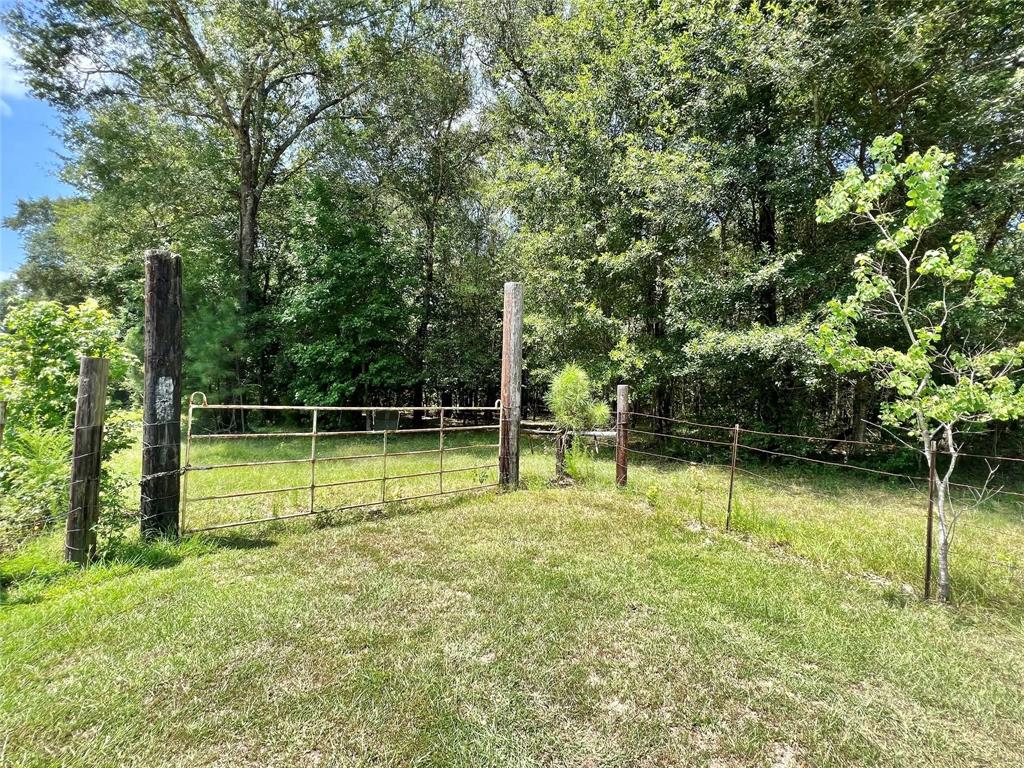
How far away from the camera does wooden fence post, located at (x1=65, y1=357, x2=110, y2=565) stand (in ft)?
10.5

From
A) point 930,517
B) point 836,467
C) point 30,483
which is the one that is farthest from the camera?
point 836,467

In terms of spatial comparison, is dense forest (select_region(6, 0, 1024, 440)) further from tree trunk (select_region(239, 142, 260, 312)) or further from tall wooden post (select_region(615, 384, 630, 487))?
tall wooden post (select_region(615, 384, 630, 487))

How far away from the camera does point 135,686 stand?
6.77 feet

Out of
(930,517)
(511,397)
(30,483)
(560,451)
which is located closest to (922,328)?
(930,517)

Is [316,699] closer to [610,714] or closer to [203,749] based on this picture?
[203,749]

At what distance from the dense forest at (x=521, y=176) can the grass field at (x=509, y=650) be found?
3718mm

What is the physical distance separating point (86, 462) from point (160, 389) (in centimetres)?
70

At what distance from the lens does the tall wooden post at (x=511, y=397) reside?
19.8 ft

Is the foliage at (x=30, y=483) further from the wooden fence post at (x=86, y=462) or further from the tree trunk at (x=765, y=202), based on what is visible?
the tree trunk at (x=765, y=202)

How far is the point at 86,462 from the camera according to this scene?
129 inches

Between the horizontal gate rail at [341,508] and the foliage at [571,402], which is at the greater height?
the foliage at [571,402]

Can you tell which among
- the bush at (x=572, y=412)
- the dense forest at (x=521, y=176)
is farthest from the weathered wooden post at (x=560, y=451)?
the dense forest at (x=521, y=176)

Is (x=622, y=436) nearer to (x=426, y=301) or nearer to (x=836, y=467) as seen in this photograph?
(x=836, y=467)

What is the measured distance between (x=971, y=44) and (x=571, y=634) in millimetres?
10017
